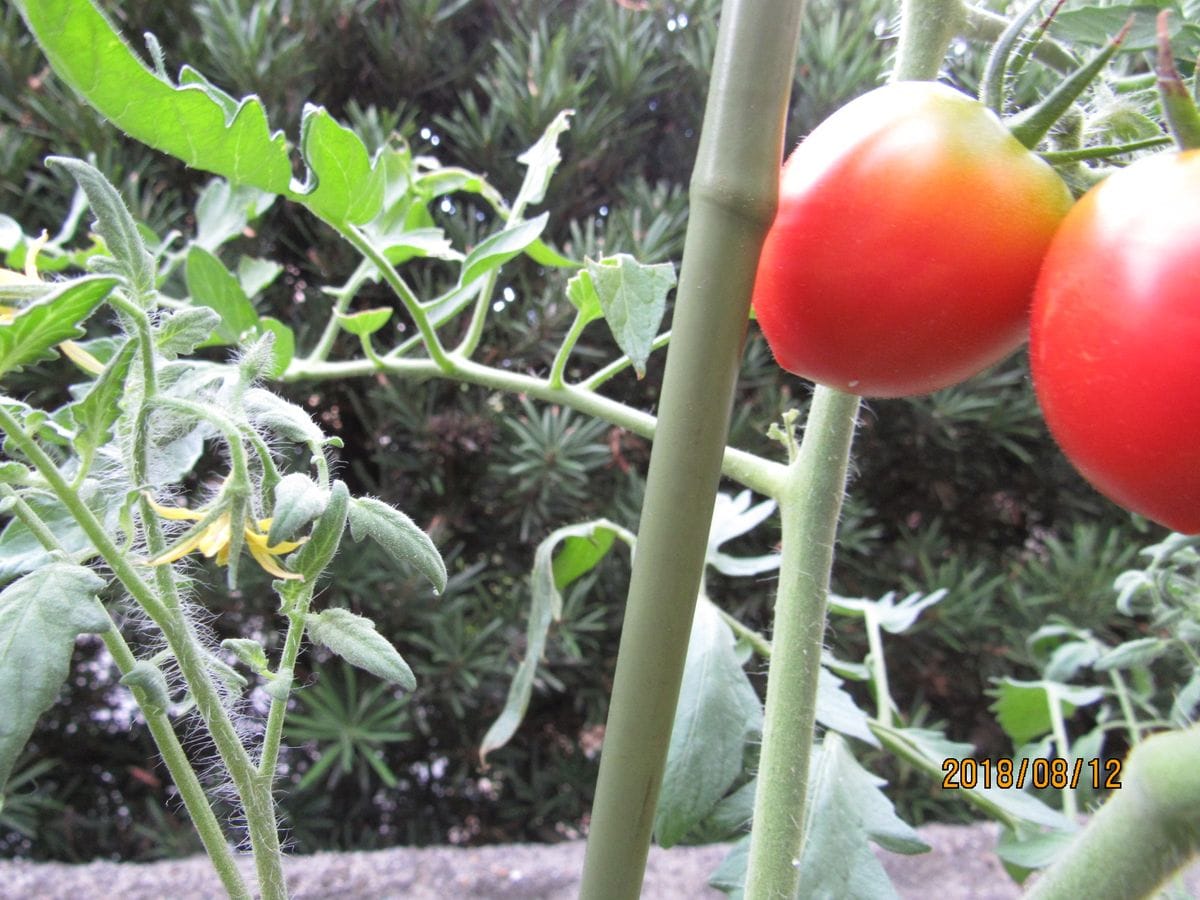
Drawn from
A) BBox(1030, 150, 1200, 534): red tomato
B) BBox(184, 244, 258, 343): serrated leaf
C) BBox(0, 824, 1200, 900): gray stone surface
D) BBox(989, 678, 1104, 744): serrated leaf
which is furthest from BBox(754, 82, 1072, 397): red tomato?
BBox(0, 824, 1200, 900): gray stone surface

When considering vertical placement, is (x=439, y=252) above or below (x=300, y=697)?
above

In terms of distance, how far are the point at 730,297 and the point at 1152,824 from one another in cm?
9

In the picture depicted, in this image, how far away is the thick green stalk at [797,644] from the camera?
0.70ft

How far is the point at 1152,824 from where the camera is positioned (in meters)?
0.11

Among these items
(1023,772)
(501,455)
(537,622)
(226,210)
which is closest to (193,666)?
(537,622)

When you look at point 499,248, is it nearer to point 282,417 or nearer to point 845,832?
point 282,417

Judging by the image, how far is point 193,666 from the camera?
0.16m

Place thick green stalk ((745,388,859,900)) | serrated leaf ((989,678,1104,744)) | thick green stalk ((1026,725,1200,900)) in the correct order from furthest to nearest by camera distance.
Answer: serrated leaf ((989,678,1104,744)) < thick green stalk ((745,388,859,900)) < thick green stalk ((1026,725,1200,900))

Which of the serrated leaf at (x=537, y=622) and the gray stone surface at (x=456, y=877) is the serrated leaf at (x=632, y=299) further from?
the gray stone surface at (x=456, y=877)

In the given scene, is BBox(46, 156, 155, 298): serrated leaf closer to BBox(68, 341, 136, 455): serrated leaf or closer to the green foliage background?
BBox(68, 341, 136, 455): serrated leaf

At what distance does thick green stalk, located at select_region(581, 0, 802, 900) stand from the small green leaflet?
7cm

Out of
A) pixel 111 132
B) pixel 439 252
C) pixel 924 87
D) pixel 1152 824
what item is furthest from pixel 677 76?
pixel 1152 824

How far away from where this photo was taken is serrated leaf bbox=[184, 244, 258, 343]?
0.35 meters

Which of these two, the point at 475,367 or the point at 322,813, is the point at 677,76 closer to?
the point at 475,367
